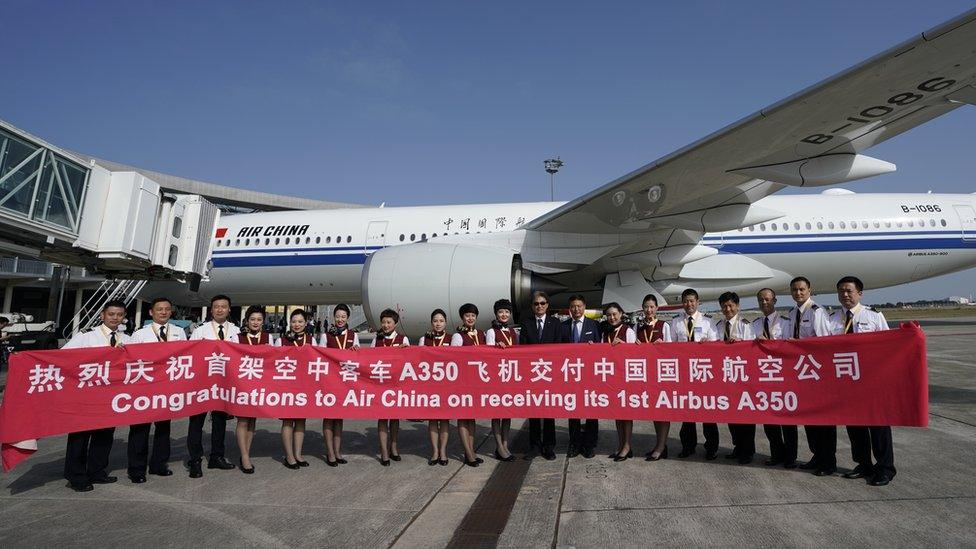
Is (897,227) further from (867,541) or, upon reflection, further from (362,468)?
(362,468)

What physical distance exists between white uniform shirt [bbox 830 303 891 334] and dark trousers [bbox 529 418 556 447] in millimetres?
2749

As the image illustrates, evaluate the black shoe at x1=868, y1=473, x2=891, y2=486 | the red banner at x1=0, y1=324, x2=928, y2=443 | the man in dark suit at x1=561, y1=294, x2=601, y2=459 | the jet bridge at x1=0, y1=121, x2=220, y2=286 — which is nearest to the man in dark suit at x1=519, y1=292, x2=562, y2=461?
the man in dark suit at x1=561, y1=294, x2=601, y2=459

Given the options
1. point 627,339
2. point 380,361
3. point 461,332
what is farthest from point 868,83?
point 380,361

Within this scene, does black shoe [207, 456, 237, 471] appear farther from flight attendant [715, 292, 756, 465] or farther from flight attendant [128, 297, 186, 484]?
flight attendant [715, 292, 756, 465]

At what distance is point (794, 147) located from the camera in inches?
238

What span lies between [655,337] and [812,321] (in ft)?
4.62

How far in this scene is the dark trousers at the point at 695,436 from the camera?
4.80m

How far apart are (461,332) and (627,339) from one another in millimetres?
1681

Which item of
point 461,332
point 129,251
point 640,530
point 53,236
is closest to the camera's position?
point 640,530

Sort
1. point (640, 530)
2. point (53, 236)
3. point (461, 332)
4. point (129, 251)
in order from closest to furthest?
point (640, 530) → point (461, 332) → point (53, 236) → point (129, 251)

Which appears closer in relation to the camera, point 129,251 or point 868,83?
point 868,83

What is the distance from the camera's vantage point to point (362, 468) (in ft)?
15.5

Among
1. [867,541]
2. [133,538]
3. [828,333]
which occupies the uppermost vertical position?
[828,333]

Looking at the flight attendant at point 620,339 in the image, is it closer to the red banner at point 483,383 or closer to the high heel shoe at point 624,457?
the high heel shoe at point 624,457
